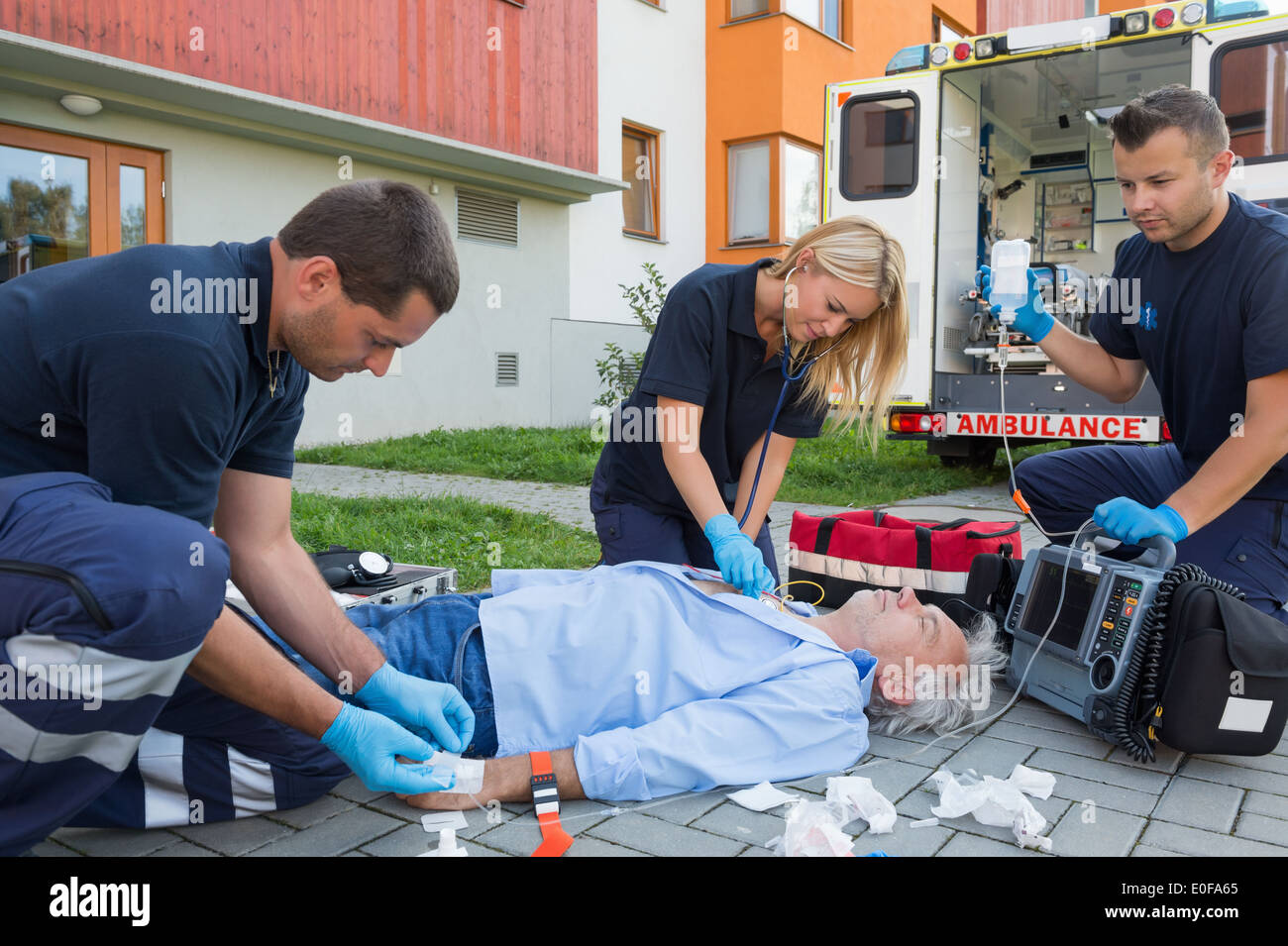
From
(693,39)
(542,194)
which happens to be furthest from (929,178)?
(693,39)

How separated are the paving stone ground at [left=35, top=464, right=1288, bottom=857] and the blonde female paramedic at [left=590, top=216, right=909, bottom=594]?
0.77 m

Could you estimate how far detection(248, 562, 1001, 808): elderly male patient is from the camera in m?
2.44

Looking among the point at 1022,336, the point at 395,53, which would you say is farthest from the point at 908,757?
the point at 395,53

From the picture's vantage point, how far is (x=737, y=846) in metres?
2.23

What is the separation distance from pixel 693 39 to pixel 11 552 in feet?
44.1

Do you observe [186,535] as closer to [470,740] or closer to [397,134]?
[470,740]

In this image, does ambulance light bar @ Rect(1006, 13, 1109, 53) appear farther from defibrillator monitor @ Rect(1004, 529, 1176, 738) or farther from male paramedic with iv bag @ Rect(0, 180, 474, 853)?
male paramedic with iv bag @ Rect(0, 180, 474, 853)

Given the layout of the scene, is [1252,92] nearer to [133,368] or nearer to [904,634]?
[904,634]

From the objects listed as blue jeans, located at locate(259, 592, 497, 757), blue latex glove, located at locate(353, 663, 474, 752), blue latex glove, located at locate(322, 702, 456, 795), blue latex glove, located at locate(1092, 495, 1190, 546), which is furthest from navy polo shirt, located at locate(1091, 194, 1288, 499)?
blue latex glove, located at locate(322, 702, 456, 795)

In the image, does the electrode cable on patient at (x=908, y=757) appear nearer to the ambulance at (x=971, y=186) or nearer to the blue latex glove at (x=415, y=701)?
the blue latex glove at (x=415, y=701)

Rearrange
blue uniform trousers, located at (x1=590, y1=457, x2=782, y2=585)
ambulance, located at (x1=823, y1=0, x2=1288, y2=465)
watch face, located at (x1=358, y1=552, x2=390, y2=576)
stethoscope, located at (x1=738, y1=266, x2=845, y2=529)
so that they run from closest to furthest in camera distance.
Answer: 1. stethoscope, located at (x1=738, y1=266, x2=845, y2=529)
2. watch face, located at (x1=358, y1=552, x2=390, y2=576)
3. blue uniform trousers, located at (x1=590, y1=457, x2=782, y2=585)
4. ambulance, located at (x1=823, y1=0, x2=1288, y2=465)

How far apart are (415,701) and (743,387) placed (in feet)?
5.50

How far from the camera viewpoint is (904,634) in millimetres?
2910

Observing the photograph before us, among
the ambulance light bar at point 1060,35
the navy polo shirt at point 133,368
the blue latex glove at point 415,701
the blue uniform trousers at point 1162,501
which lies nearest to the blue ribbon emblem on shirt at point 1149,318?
the blue uniform trousers at point 1162,501
